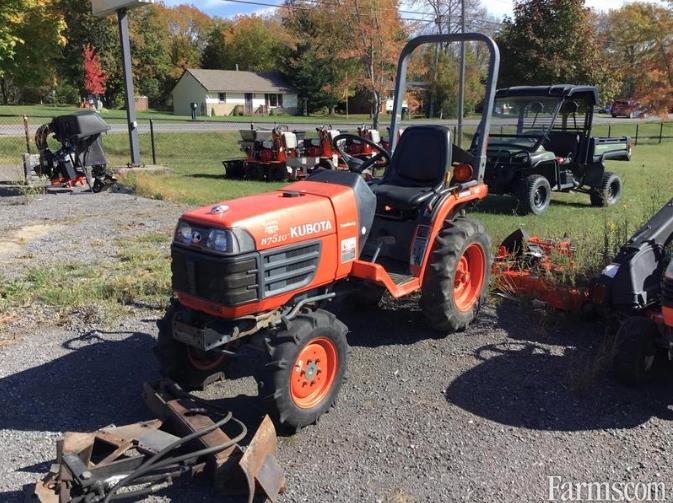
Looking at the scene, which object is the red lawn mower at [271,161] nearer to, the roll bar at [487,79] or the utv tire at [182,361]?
the roll bar at [487,79]

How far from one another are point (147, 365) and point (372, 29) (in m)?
18.5

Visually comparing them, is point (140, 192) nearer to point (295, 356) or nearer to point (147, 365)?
point (147, 365)

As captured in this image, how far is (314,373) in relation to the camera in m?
3.61

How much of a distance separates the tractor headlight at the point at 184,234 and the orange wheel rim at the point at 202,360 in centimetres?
77

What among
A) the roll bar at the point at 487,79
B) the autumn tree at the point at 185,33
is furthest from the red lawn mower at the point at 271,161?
the autumn tree at the point at 185,33

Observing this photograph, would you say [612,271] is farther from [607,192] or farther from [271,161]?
[271,161]

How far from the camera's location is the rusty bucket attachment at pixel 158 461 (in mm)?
2730

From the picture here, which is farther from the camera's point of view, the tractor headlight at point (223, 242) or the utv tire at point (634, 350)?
the utv tire at point (634, 350)

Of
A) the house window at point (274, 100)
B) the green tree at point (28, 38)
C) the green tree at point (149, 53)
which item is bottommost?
the house window at point (274, 100)

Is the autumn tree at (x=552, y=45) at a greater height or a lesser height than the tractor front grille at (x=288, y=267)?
greater

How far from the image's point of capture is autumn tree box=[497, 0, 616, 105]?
1952 cm

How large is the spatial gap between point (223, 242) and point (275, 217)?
1.22 ft

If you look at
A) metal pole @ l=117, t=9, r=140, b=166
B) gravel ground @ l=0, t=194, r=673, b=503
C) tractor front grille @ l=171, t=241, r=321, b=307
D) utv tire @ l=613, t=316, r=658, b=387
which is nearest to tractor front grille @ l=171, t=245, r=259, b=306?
tractor front grille @ l=171, t=241, r=321, b=307

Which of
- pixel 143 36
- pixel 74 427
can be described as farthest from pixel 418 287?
pixel 143 36
